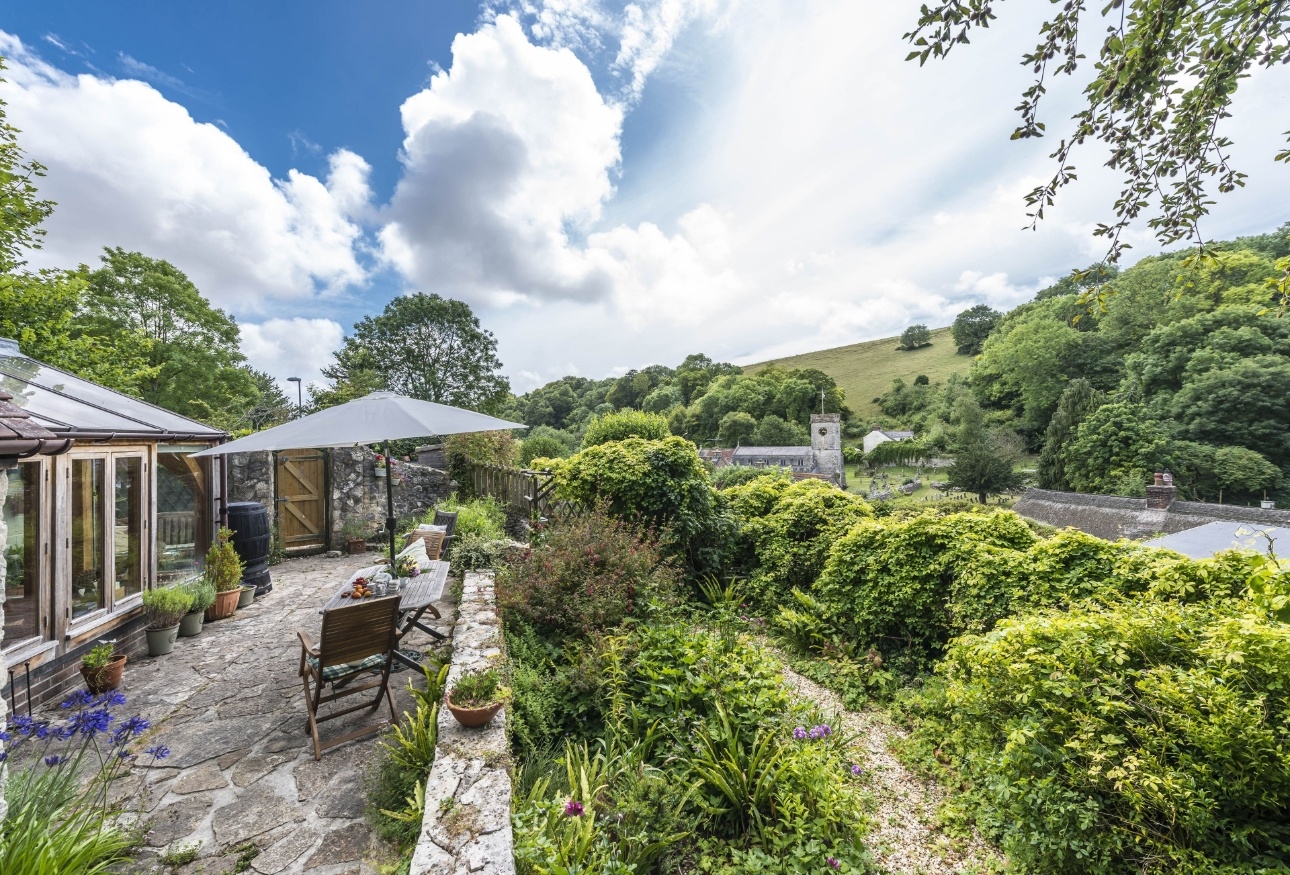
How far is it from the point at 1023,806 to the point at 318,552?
36.5 feet

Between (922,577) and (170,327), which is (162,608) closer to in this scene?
(922,577)

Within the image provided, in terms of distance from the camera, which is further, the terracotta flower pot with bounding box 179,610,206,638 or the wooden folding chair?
the terracotta flower pot with bounding box 179,610,206,638

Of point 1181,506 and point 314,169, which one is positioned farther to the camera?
point 1181,506

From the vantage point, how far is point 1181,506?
66.4 feet

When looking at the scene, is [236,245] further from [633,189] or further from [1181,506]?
[1181,506]

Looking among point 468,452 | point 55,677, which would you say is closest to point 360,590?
point 55,677

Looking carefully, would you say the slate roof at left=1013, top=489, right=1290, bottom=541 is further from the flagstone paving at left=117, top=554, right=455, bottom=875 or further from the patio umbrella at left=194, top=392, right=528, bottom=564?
the flagstone paving at left=117, top=554, right=455, bottom=875

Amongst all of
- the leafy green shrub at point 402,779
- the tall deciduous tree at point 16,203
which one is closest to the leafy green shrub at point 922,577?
the leafy green shrub at point 402,779

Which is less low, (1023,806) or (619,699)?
(619,699)

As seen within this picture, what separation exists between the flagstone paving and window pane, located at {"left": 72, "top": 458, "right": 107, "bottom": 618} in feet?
2.57

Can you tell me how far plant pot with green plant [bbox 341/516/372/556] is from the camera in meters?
9.55

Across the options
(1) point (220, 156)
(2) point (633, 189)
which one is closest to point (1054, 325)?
(2) point (633, 189)

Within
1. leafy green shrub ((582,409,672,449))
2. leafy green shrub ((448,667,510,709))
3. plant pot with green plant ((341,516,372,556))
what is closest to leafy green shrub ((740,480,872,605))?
leafy green shrub ((448,667,510,709))

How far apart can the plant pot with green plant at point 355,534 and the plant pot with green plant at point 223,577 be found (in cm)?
340
